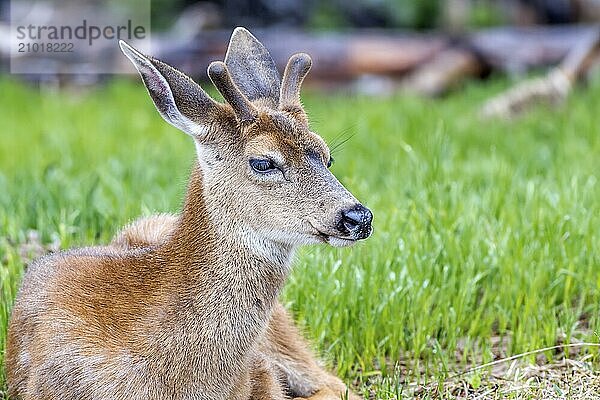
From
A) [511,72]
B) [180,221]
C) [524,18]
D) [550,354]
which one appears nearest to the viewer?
[180,221]

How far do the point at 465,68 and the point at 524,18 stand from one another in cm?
236

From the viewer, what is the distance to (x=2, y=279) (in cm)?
436

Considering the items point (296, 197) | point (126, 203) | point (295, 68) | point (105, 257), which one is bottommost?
point (126, 203)

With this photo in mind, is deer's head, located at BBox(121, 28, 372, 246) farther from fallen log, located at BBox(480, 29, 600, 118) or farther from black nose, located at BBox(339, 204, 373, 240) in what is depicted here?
fallen log, located at BBox(480, 29, 600, 118)

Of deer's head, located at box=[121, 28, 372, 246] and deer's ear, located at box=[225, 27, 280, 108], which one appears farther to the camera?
deer's ear, located at box=[225, 27, 280, 108]

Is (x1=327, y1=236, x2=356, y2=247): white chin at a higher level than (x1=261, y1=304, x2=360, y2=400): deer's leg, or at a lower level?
higher

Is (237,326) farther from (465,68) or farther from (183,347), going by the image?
(465,68)

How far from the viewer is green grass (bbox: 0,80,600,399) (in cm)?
415

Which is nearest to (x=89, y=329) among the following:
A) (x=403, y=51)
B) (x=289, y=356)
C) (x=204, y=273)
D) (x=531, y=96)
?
(x=204, y=273)

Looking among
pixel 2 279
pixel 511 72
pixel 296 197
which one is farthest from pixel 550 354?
pixel 511 72

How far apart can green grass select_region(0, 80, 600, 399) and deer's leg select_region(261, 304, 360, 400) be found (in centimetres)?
15

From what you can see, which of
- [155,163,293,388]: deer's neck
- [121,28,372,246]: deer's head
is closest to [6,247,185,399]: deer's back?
[155,163,293,388]: deer's neck

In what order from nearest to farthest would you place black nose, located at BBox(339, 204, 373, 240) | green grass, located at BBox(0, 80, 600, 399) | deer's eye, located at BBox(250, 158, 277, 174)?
black nose, located at BBox(339, 204, 373, 240) → deer's eye, located at BBox(250, 158, 277, 174) → green grass, located at BBox(0, 80, 600, 399)

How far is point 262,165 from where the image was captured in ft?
11.0
